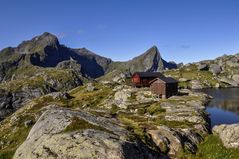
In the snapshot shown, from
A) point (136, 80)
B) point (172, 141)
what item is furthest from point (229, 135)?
point (136, 80)

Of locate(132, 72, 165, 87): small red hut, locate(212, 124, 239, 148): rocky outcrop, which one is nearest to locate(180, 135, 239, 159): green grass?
locate(212, 124, 239, 148): rocky outcrop

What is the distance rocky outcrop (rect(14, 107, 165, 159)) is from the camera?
79.3 feet

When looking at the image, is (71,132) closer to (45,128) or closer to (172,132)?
(45,128)

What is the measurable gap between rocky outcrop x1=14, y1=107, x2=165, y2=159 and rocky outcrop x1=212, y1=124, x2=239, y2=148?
28.8 feet

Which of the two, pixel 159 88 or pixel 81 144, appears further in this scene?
pixel 159 88

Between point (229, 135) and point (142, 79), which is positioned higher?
point (142, 79)

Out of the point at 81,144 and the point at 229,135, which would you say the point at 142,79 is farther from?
the point at 81,144

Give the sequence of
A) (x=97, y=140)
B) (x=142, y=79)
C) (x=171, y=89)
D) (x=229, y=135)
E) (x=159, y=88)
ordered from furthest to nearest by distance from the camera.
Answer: (x=142, y=79) → (x=171, y=89) → (x=159, y=88) → (x=229, y=135) → (x=97, y=140)

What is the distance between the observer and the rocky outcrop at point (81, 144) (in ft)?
79.3

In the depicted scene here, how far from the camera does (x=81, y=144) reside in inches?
978

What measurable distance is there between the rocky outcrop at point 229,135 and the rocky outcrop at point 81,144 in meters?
8.77

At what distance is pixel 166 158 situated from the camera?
30281 millimetres

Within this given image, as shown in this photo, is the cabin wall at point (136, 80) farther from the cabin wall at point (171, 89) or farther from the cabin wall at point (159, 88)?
the cabin wall at point (159, 88)

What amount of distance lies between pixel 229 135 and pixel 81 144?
1845 centimetres
